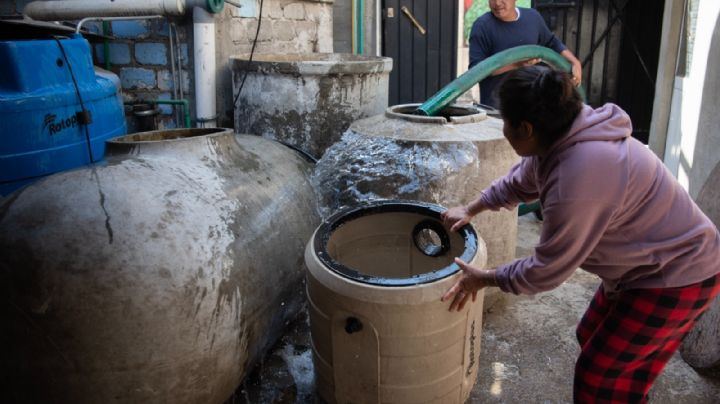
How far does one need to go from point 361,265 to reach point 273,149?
36.1 inches

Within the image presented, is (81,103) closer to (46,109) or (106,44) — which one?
(46,109)

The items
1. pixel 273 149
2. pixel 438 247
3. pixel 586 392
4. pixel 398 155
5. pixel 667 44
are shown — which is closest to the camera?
pixel 586 392

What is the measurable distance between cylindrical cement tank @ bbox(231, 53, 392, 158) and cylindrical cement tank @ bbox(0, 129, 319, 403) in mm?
1445

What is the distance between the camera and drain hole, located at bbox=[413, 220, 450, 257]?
239cm

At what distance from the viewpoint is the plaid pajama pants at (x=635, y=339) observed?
5.73 ft

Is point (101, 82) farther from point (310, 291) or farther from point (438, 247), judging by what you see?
point (438, 247)

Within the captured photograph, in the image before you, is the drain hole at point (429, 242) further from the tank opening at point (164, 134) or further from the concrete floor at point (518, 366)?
the tank opening at point (164, 134)

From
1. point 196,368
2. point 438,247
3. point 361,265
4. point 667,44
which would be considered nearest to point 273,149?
point 361,265

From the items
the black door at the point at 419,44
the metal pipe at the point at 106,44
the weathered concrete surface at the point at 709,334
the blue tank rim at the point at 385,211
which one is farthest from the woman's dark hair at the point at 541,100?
the black door at the point at 419,44

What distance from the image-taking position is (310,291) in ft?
6.86

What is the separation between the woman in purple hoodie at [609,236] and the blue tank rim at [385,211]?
10cm

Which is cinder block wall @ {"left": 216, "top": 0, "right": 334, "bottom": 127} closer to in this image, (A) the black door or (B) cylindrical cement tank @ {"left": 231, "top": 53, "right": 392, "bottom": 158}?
(B) cylindrical cement tank @ {"left": 231, "top": 53, "right": 392, "bottom": 158}

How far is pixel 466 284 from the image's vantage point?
6.13 ft

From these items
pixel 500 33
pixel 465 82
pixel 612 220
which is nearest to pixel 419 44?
pixel 500 33
